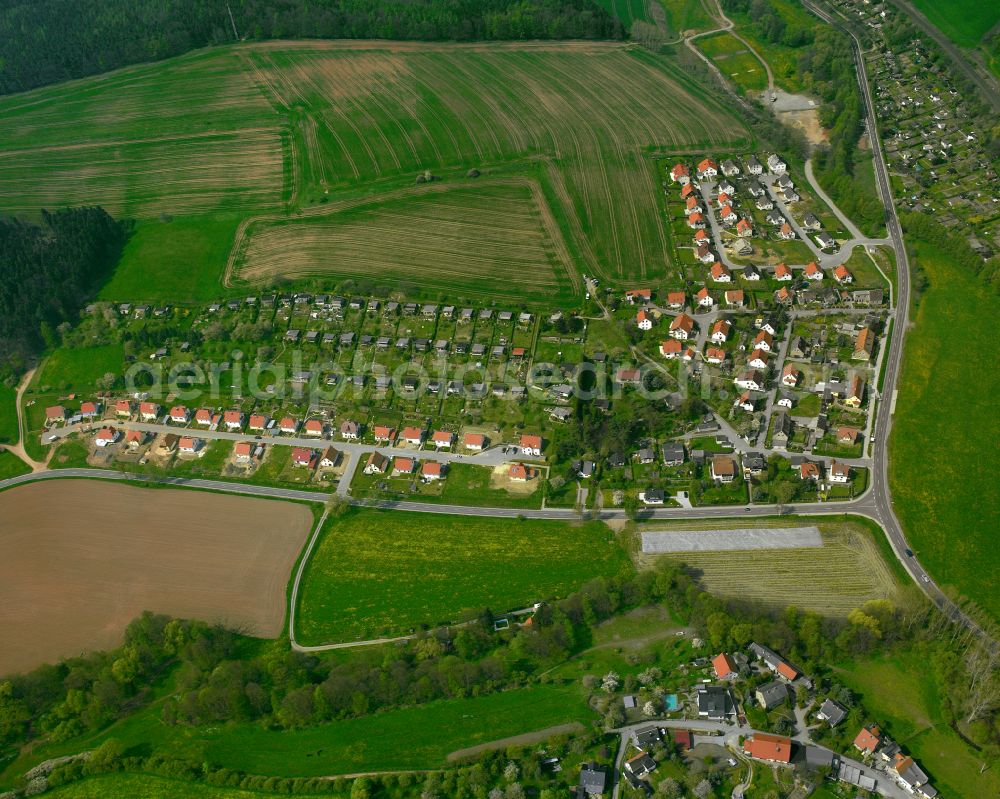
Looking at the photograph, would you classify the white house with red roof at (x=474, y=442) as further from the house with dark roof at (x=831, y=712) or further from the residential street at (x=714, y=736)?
the house with dark roof at (x=831, y=712)

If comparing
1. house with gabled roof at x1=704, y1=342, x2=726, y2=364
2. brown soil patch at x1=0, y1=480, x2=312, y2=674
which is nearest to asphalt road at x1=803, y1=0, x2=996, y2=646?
house with gabled roof at x1=704, y1=342, x2=726, y2=364

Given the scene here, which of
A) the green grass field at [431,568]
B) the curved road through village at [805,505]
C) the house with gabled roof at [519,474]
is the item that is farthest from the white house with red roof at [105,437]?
the house with gabled roof at [519,474]

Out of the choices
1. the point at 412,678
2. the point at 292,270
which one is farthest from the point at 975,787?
the point at 292,270

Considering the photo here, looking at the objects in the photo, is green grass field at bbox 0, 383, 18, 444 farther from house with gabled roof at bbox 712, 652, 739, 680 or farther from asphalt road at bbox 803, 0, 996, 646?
asphalt road at bbox 803, 0, 996, 646

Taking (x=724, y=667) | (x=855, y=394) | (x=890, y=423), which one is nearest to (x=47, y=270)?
(x=724, y=667)

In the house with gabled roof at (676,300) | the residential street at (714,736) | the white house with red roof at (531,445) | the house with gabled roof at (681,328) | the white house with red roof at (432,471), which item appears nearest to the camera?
the residential street at (714,736)

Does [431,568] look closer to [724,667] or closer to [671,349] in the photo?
[724,667]
